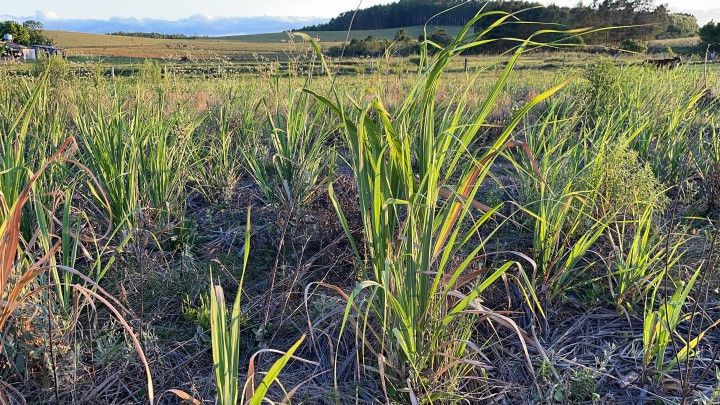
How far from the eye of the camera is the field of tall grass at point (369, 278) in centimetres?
130

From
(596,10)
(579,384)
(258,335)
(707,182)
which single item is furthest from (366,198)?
(596,10)

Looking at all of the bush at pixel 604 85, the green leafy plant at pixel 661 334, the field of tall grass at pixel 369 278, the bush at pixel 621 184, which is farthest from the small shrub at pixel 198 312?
the bush at pixel 604 85

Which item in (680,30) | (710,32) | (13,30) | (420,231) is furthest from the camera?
(680,30)

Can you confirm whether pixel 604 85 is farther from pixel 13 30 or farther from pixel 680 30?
Answer: pixel 680 30

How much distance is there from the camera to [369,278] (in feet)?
5.59

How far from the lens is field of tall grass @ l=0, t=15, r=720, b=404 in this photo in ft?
4.27

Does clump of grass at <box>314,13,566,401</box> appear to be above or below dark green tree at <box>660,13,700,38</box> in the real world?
below

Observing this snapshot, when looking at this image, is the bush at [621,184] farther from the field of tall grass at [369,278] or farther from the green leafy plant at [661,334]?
the green leafy plant at [661,334]

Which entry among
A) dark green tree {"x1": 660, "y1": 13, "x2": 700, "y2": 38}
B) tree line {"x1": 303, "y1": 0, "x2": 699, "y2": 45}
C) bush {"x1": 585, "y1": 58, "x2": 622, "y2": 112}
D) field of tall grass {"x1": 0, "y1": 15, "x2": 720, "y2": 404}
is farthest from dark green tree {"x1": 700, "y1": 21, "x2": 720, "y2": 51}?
field of tall grass {"x1": 0, "y1": 15, "x2": 720, "y2": 404}

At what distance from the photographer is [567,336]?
5.71 feet

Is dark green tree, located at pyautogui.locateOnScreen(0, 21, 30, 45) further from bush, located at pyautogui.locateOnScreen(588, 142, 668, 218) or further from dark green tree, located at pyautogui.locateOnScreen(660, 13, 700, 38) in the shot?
dark green tree, located at pyautogui.locateOnScreen(660, 13, 700, 38)

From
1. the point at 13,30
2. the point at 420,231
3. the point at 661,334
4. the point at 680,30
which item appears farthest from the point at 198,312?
the point at 680,30

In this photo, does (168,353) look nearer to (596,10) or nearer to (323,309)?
(323,309)

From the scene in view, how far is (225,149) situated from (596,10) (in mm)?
48614
